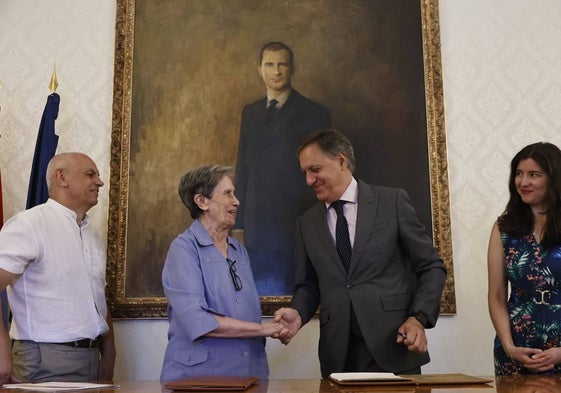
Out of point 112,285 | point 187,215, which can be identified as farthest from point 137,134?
point 112,285

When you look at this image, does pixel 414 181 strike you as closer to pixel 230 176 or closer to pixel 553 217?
pixel 553 217

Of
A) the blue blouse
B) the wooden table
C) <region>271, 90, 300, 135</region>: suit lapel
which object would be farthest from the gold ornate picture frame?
the wooden table

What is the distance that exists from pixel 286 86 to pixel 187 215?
0.98 meters

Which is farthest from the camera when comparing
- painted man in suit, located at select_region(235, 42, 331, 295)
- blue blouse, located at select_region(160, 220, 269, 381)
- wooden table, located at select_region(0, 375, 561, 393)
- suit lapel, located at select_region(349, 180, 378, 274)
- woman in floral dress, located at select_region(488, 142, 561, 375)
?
painted man in suit, located at select_region(235, 42, 331, 295)

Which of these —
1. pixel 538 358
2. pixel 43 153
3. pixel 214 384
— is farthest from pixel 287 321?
pixel 43 153

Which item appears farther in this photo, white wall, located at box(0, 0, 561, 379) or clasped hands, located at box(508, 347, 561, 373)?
white wall, located at box(0, 0, 561, 379)

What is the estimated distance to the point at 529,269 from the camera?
105 inches

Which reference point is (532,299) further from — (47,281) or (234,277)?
(47,281)

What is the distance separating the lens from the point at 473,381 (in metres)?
1.98

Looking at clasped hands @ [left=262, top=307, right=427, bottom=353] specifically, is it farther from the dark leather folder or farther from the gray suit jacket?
the dark leather folder

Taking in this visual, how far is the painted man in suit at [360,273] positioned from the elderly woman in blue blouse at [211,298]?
0.58ft

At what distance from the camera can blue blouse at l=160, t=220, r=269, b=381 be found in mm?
2438

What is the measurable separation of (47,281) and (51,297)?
8 cm

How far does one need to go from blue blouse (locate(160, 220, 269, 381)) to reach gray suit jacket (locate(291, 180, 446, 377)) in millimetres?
343
